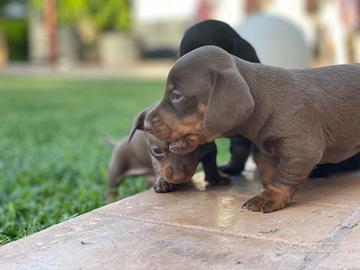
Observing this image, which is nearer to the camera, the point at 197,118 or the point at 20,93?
the point at 197,118

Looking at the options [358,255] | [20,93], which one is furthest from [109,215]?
[20,93]

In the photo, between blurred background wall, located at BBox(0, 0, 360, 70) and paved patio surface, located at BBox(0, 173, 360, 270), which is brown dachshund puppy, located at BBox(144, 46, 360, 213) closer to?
paved patio surface, located at BBox(0, 173, 360, 270)

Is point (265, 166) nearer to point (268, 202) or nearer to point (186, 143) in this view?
point (268, 202)

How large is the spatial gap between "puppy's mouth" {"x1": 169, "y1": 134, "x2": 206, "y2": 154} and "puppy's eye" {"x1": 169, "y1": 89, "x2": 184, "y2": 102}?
12 cm

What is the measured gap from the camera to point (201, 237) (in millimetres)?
1816

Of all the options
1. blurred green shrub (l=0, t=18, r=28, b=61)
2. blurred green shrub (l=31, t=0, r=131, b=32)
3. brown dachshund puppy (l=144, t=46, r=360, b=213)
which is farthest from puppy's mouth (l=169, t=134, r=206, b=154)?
blurred green shrub (l=0, t=18, r=28, b=61)

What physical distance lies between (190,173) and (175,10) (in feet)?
46.1

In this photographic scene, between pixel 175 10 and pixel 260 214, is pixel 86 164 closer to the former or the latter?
pixel 260 214

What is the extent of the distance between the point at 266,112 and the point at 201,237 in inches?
19.3

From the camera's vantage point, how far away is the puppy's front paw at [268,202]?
2.05 m

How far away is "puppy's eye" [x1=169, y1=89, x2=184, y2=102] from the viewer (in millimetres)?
1988

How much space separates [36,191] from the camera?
3.12 meters

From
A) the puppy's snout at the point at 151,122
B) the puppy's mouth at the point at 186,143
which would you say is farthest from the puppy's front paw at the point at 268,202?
the puppy's snout at the point at 151,122

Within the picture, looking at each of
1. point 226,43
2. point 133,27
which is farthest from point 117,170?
point 133,27
